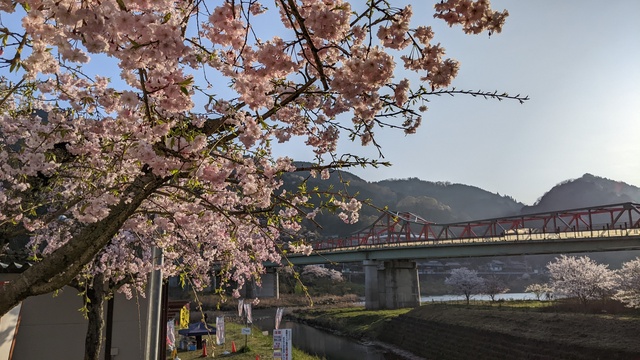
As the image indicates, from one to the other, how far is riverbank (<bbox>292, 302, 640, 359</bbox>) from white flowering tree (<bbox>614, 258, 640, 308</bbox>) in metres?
1.40

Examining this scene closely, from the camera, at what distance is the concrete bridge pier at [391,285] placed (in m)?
48.5

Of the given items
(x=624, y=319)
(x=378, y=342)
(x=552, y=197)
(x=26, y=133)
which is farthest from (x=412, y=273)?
(x=552, y=197)

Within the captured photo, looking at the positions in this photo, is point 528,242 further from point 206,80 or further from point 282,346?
point 206,80

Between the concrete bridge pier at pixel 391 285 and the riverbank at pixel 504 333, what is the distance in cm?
841

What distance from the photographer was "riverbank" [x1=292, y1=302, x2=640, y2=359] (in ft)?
64.5

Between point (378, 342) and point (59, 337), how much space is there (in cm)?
2700

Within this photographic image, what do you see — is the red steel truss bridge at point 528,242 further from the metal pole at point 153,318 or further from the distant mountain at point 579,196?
the distant mountain at point 579,196

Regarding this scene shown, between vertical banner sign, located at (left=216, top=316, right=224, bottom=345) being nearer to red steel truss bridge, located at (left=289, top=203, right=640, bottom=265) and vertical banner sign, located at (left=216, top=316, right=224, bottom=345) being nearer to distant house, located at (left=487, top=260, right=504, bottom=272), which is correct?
red steel truss bridge, located at (left=289, top=203, right=640, bottom=265)

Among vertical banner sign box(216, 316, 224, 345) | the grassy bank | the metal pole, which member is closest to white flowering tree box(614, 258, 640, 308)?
the grassy bank

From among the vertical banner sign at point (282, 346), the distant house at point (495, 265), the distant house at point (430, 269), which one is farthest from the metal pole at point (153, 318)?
the distant house at point (495, 265)

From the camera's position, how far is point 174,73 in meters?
3.58

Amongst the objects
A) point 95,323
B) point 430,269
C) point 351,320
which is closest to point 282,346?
point 95,323

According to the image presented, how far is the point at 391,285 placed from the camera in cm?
4922

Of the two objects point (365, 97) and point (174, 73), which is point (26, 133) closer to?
point (174, 73)
